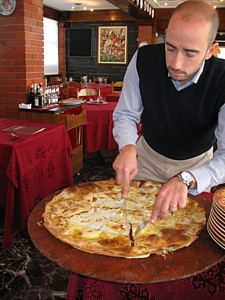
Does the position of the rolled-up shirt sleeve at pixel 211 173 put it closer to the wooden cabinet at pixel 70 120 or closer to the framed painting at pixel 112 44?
the wooden cabinet at pixel 70 120

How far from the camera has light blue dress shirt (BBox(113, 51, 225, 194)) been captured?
1.17 m

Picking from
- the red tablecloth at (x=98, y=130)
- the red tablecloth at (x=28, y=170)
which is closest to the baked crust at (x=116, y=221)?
the red tablecloth at (x=28, y=170)

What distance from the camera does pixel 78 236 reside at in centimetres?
106

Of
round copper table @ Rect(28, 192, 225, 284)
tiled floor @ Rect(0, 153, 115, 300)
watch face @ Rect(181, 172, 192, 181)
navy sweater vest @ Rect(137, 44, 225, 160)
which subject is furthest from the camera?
tiled floor @ Rect(0, 153, 115, 300)

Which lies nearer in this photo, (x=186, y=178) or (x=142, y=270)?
(x=142, y=270)

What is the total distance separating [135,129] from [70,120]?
1.97m

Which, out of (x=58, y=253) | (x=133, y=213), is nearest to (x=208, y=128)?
(x=133, y=213)

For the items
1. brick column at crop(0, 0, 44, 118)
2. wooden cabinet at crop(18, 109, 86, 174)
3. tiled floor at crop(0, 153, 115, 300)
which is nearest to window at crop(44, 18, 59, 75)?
brick column at crop(0, 0, 44, 118)

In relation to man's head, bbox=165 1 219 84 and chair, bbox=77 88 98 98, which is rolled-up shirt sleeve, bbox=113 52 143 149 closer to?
man's head, bbox=165 1 219 84

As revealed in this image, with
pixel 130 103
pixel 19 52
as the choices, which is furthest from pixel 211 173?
pixel 19 52

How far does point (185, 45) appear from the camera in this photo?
1.15m

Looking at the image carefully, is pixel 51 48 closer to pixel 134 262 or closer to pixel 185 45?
pixel 185 45

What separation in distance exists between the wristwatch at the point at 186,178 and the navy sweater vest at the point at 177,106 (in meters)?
0.46

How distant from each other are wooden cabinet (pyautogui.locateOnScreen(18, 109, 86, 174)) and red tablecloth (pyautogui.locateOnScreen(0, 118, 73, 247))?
375 millimetres
